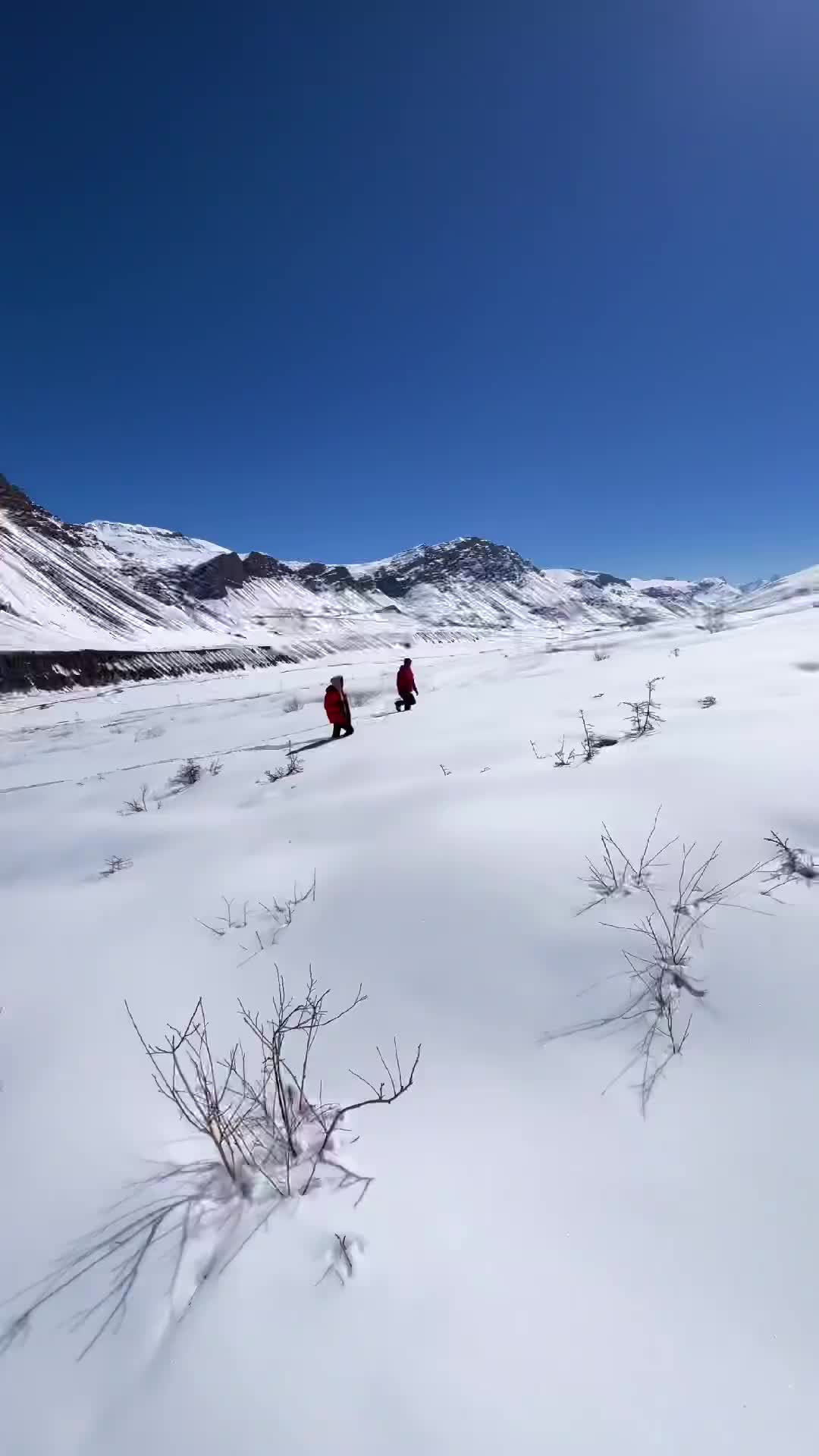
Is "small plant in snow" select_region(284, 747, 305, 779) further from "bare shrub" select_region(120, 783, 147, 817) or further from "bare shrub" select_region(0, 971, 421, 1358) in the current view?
"bare shrub" select_region(0, 971, 421, 1358)

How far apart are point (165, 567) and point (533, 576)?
11980cm

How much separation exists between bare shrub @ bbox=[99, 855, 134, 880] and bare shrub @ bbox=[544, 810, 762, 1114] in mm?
2974

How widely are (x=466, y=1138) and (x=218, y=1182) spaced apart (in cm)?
69

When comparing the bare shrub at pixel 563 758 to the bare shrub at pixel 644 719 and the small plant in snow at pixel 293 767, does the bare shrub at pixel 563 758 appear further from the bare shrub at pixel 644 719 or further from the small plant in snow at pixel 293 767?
the small plant in snow at pixel 293 767

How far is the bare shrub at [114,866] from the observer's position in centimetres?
385

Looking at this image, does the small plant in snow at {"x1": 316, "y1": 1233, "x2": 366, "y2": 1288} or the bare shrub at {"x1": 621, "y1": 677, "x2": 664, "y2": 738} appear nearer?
the small plant in snow at {"x1": 316, "y1": 1233, "x2": 366, "y2": 1288}

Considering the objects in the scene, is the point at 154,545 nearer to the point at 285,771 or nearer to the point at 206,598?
the point at 206,598

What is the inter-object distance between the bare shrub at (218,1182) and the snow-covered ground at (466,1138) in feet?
0.10

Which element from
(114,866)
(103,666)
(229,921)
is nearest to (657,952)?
(229,921)

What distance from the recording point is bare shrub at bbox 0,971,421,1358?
1.39 meters

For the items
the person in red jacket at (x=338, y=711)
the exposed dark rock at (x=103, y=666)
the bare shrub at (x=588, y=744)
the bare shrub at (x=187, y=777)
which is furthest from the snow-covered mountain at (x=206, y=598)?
the bare shrub at (x=187, y=777)

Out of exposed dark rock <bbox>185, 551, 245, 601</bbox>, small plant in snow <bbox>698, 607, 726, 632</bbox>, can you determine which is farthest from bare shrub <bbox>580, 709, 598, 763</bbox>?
exposed dark rock <bbox>185, 551, 245, 601</bbox>

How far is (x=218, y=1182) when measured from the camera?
63.8 inches

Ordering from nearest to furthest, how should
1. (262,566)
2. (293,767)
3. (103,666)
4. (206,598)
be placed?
(293,767)
(103,666)
(206,598)
(262,566)
